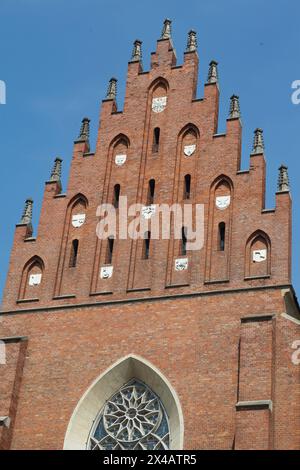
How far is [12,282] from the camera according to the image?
27.4 m

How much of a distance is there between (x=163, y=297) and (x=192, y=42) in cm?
802

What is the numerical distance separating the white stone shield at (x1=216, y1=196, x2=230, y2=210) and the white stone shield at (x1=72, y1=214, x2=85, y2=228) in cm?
365

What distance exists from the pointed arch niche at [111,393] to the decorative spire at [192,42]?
930cm

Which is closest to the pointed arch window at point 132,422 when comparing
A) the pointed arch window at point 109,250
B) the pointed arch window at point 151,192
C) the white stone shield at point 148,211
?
the pointed arch window at point 109,250

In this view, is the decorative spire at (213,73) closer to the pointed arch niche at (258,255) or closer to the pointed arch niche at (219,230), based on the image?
the pointed arch niche at (219,230)

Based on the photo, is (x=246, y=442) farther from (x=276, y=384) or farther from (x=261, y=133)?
(x=261, y=133)

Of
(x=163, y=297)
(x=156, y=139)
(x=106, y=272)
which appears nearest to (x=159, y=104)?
(x=156, y=139)

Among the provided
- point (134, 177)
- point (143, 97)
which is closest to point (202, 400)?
point (134, 177)

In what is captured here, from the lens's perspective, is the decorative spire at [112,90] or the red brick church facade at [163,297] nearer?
the red brick church facade at [163,297]

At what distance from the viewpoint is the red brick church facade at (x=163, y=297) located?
2373 centimetres

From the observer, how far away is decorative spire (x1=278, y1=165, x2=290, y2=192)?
85.9 ft

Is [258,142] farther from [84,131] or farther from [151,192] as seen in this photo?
[84,131]

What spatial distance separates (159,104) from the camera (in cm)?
2906

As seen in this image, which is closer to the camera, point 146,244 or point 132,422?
point 132,422
